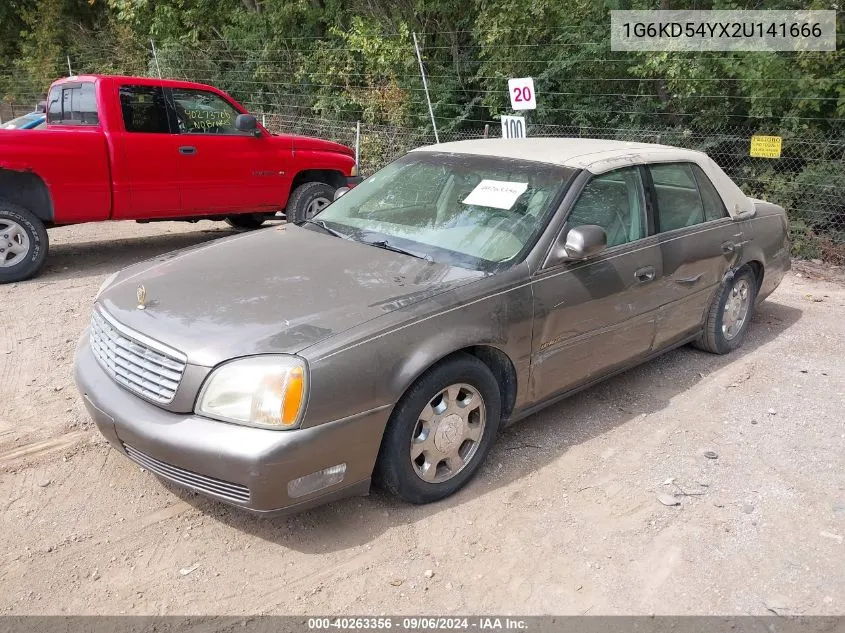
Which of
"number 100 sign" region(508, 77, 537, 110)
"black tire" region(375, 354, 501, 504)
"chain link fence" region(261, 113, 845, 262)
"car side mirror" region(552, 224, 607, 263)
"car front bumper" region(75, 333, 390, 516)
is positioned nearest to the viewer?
"car front bumper" region(75, 333, 390, 516)

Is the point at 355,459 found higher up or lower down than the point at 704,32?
lower down

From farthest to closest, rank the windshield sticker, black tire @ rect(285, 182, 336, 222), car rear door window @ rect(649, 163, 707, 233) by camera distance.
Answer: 1. black tire @ rect(285, 182, 336, 222)
2. car rear door window @ rect(649, 163, 707, 233)
3. the windshield sticker

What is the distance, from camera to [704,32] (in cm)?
998

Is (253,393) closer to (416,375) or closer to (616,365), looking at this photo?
(416,375)

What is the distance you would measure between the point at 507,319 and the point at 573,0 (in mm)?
9251

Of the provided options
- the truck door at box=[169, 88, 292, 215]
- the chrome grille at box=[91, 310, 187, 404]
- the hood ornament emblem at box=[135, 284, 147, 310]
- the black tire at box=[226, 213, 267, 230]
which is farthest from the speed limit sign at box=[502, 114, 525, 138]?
the chrome grille at box=[91, 310, 187, 404]

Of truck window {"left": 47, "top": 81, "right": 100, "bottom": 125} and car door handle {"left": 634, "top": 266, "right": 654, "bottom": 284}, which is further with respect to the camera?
truck window {"left": 47, "top": 81, "right": 100, "bottom": 125}

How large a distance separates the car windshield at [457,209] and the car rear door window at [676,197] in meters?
0.85

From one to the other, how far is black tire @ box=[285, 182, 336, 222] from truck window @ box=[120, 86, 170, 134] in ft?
5.43

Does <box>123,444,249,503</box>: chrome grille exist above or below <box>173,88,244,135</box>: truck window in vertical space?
below

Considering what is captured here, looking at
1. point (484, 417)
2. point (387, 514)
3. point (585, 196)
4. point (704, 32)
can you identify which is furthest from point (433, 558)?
point (704, 32)

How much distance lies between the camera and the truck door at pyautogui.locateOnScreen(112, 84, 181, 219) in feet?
23.7

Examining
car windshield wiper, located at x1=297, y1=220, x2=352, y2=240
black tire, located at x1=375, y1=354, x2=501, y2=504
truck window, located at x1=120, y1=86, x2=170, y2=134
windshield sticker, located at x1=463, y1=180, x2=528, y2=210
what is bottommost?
black tire, located at x1=375, y1=354, x2=501, y2=504

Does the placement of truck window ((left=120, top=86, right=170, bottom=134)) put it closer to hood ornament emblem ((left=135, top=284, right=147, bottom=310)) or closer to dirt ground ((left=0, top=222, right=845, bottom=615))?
dirt ground ((left=0, top=222, right=845, bottom=615))
